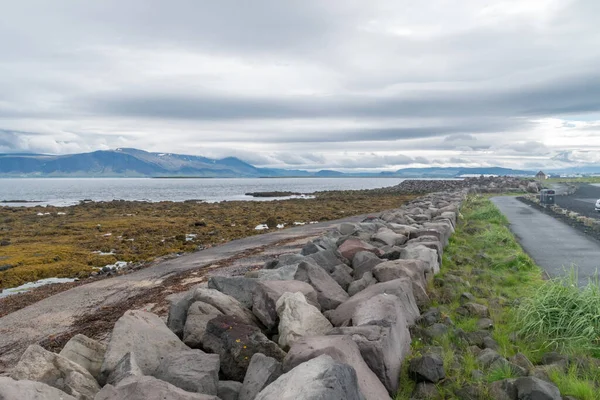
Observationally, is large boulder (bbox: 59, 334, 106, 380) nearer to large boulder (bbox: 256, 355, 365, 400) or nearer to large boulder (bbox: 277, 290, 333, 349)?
large boulder (bbox: 277, 290, 333, 349)

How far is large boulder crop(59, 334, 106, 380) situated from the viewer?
533 centimetres

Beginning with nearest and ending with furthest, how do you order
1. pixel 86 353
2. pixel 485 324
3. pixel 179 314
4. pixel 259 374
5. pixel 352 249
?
pixel 259 374 → pixel 86 353 → pixel 179 314 → pixel 485 324 → pixel 352 249

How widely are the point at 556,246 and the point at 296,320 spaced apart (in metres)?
12.3

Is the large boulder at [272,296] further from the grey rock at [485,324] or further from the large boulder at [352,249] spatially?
the large boulder at [352,249]

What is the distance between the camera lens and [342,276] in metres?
9.02

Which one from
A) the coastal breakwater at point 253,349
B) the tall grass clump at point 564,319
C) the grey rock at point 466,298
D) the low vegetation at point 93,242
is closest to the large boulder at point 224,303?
the coastal breakwater at point 253,349

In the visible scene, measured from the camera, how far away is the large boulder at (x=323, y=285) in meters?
7.39

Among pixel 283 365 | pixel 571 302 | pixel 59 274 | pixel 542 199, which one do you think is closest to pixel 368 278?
pixel 571 302

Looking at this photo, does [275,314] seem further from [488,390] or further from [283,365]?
[488,390]

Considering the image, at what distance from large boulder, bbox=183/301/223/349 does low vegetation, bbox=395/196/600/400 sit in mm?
2605

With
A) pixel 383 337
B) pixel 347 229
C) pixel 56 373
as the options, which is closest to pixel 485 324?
pixel 383 337

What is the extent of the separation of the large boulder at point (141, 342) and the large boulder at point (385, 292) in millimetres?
2192

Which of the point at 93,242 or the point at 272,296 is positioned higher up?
the point at 272,296

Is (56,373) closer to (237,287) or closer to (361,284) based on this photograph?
(237,287)
